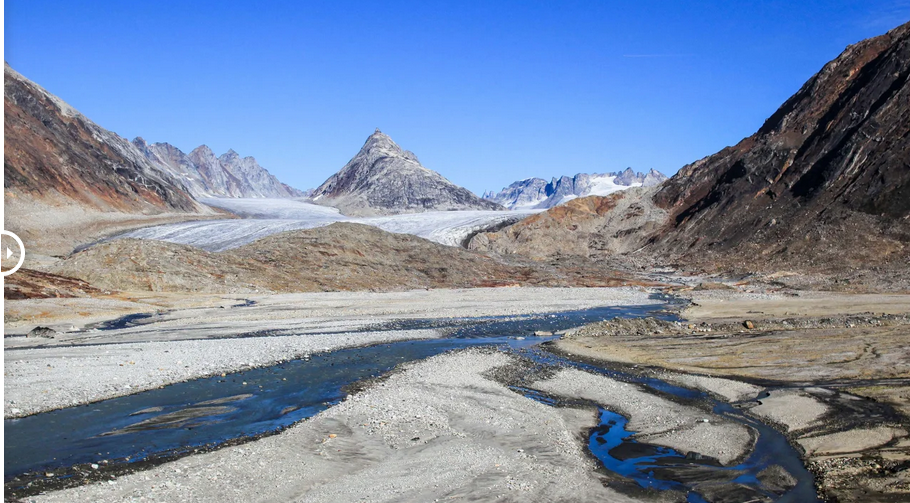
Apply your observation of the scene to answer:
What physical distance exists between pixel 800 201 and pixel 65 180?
357 feet

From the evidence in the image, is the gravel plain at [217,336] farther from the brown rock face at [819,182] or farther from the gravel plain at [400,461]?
the brown rock face at [819,182]

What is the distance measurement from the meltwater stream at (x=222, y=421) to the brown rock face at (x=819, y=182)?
57566 mm

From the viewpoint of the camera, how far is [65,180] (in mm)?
109750

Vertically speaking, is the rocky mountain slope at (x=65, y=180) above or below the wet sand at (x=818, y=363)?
above

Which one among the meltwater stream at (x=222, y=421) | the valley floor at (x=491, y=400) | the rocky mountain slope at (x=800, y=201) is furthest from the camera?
the rocky mountain slope at (x=800, y=201)

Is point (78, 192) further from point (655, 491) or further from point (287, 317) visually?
point (655, 491)

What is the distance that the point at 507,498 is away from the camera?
39.7ft

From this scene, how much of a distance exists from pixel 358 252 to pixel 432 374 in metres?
51.0

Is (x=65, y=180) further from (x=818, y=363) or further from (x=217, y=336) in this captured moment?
(x=818, y=363)

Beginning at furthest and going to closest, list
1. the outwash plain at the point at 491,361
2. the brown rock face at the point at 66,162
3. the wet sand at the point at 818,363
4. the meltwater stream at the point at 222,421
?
1. the brown rock face at the point at 66,162
2. the meltwater stream at the point at 222,421
3. the wet sand at the point at 818,363
4. the outwash plain at the point at 491,361

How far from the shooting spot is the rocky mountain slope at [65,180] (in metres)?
94.5

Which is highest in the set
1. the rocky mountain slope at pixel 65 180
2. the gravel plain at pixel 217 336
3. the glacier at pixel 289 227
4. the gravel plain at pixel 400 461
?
the rocky mountain slope at pixel 65 180

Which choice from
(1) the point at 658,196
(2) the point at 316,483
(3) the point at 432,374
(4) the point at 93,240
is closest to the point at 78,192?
(4) the point at 93,240

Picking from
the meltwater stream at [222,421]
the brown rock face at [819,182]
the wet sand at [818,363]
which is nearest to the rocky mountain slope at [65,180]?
the meltwater stream at [222,421]
